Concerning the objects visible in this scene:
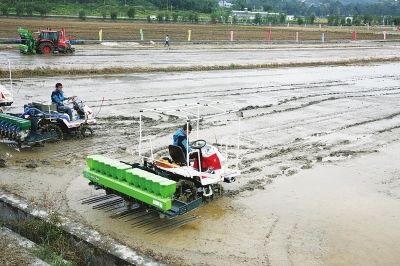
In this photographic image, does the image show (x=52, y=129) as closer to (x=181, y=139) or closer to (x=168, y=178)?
(x=168, y=178)

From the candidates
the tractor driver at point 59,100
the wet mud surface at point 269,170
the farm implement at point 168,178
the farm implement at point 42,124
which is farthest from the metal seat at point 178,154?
the tractor driver at point 59,100

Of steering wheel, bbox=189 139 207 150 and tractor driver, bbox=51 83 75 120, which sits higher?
tractor driver, bbox=51 83 75 120

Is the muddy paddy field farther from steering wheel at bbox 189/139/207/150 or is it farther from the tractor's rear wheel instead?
steering wheel at bbox 189/139/207/150

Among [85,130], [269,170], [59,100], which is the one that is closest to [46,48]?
[59,100]

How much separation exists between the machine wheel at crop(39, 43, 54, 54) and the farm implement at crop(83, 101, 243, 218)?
3052 cm

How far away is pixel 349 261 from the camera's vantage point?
8.96 meters

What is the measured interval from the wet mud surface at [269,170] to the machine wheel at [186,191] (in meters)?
0.37

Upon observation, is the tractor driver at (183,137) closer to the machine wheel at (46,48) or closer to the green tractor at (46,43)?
the green tractor at (46,43)

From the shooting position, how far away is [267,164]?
14219 millimetres

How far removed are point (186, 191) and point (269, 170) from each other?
12.1 ft

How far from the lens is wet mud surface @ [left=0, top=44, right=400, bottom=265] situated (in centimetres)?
944

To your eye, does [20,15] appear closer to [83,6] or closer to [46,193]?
[83,6]

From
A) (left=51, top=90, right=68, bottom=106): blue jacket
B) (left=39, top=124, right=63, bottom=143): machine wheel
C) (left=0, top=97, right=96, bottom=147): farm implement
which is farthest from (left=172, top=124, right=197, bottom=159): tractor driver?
(left=51, top=90, right=68, bottom=106): blue jacket

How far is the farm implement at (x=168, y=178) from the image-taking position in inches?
378
